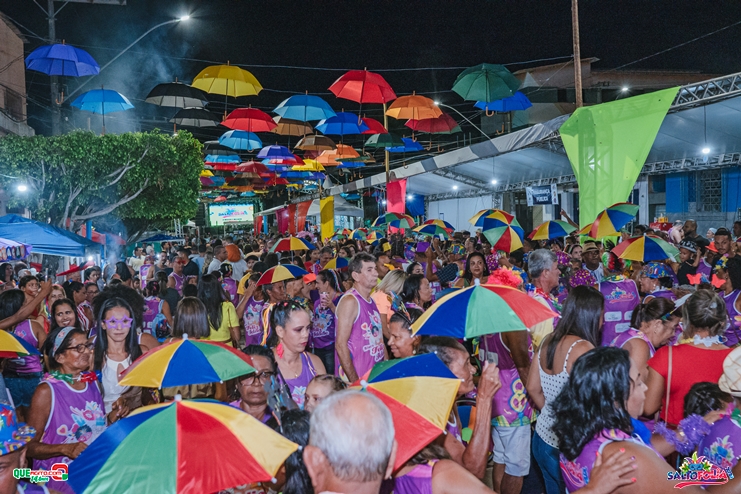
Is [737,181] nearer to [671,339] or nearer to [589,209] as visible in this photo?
[589,209]

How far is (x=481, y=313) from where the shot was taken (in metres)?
3.96

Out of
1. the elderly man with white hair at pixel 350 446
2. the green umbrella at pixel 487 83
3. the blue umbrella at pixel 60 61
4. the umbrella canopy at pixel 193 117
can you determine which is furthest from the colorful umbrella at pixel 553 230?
the blue umbrella at pixel 60 61

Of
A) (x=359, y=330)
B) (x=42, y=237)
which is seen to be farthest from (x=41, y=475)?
(x=42, y=237)

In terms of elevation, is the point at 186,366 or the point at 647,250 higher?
the point at 647,250

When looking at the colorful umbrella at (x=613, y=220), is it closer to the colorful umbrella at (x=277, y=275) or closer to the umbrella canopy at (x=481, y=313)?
the colorful umbrella at (x=277, y=275)

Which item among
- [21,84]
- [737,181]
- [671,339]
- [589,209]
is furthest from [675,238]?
[21,84]

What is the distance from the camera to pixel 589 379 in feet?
9.21

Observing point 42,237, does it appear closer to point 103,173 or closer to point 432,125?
point 103,173

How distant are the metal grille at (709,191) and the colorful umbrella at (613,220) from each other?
1004 cm

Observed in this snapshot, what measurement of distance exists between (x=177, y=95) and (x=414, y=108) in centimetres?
613

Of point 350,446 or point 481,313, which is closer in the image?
point 350,446

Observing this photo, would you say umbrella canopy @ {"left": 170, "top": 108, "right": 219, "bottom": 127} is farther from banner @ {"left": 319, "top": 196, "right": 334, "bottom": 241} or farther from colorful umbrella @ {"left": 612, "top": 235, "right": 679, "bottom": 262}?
colorful umbrella @ {"left": 612, "top": 235, "right": 679, "bottom": 262}

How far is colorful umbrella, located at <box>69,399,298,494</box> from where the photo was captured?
7.20 feet

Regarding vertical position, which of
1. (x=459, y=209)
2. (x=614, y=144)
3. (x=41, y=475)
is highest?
(x=614, y=144)
